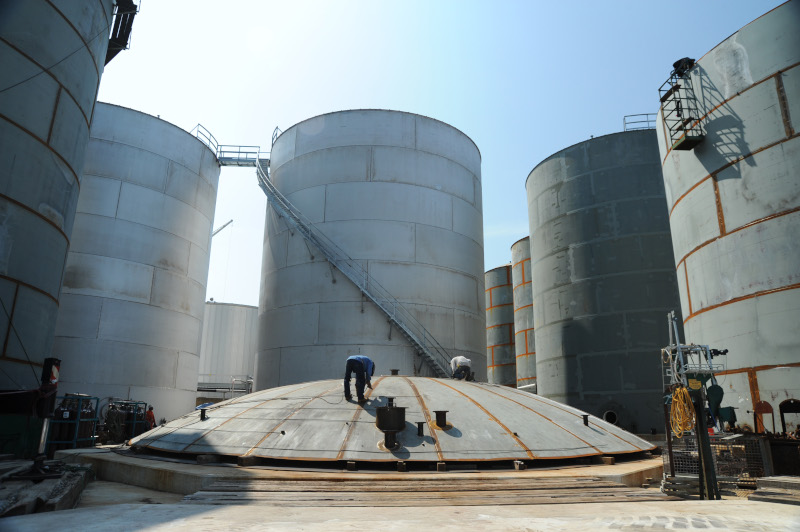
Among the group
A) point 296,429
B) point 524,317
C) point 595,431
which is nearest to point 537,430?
point 595,431

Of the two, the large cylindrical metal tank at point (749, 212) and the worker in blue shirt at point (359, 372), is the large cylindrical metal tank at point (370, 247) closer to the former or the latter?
the worker in blue shirt at point (359, 372)

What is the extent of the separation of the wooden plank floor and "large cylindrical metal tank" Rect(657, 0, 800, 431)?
741 centimetres

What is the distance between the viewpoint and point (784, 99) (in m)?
14.9

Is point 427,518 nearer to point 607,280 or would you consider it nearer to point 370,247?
point 370,247

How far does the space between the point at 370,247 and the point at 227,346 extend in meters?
27.0

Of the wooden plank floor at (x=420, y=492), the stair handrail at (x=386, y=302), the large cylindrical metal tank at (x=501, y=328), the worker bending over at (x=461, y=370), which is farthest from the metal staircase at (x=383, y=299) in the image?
the large cylindrical metal tank at (x=501, y=328)

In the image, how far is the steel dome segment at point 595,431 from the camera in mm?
12758

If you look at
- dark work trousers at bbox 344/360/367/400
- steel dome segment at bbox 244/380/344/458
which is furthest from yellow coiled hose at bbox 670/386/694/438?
steel dome segment at bbox 244/380/344/458

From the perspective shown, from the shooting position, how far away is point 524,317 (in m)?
39.5

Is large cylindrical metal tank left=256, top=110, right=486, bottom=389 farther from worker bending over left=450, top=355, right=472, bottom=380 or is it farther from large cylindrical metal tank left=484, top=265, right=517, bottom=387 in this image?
large cylindrical metal tank left=484, top=265, right=517, bottom=387

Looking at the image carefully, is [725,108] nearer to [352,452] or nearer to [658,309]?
[658,309]

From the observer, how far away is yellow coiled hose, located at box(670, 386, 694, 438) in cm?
957

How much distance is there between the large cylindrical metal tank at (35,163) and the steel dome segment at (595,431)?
44.0 feet

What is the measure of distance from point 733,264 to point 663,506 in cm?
1032
